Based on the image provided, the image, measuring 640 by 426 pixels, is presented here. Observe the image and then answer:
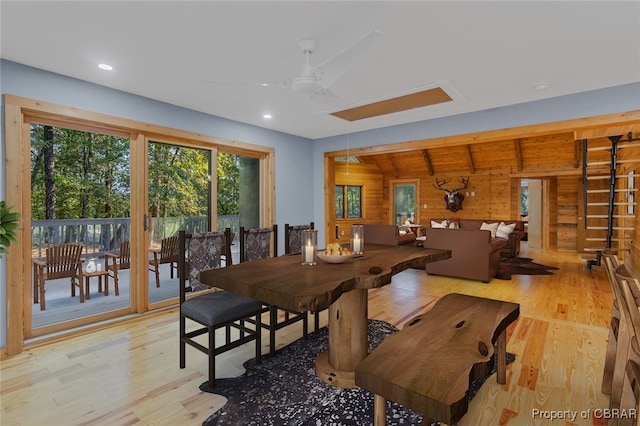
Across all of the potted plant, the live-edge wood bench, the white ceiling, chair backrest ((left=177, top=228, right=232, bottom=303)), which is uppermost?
the white ceiling

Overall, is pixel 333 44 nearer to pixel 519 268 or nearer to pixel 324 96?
pixel 324 96

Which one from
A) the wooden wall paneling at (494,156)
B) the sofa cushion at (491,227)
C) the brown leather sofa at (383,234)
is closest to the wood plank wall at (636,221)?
the sofa cushion at (491,227)

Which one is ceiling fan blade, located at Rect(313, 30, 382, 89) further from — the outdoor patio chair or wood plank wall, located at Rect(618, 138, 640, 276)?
wood plank wall, located at Rect(618, 138, 640, 276)

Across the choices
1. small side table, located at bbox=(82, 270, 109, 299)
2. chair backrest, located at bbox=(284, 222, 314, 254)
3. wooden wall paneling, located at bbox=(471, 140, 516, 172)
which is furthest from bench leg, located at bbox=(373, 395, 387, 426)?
wooden wall paneling, located at bbox=(471, 140, 516, 172)

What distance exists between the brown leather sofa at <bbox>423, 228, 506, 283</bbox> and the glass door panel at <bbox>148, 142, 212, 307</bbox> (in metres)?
3.64

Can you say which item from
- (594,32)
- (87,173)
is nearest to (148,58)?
(87,173)

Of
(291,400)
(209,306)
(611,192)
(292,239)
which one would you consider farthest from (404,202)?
(291,400)

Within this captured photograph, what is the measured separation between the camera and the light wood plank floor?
191 centimetres

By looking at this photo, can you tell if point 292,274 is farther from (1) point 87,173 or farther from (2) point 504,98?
(2) point 504,98

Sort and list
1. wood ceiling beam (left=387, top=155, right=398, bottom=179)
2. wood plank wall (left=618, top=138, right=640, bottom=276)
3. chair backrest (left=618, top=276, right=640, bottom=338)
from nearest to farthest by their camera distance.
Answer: chair backrest (left=618, top=276, right=640, bottom=338)
wood plank wall (left=618, top=138, right=640, bottom=276)
wood ceiling beam (left=387, top=155, right=398, bottom=179)

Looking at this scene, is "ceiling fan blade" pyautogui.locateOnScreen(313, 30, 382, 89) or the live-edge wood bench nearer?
the live-edge wood bench

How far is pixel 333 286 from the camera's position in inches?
66.1

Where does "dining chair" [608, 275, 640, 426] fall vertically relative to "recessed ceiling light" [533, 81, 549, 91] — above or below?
below

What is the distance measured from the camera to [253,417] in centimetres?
185
